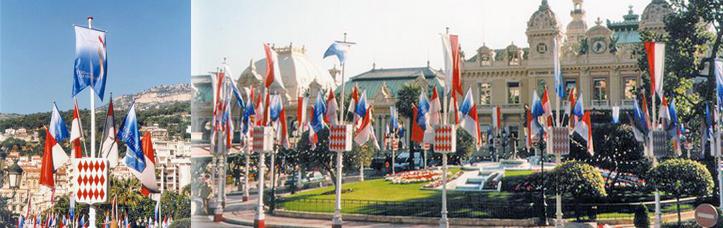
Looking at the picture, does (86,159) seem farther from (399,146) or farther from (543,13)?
(399,146)

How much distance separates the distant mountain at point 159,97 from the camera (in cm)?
2080

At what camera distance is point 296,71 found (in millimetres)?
17188

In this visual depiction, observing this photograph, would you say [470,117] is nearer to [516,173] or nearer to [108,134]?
[516,173]

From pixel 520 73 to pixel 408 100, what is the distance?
3564 mm

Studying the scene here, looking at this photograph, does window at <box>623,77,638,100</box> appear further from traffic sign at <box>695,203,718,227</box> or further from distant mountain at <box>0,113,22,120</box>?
distant mountain at <box>0,113,22,120</box>

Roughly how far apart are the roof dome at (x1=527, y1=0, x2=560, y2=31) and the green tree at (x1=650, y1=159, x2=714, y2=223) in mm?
4195

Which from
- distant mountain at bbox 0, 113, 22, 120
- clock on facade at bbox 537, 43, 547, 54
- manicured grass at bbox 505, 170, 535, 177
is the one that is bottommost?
manicured grass at bbox 505, 170, 535, 177

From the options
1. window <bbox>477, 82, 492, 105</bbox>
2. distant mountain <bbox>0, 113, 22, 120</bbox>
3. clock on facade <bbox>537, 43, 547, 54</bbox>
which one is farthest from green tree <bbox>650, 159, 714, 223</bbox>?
distant mountain <bbox>0, 113, 22, 120</bbox>

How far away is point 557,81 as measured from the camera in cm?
1475

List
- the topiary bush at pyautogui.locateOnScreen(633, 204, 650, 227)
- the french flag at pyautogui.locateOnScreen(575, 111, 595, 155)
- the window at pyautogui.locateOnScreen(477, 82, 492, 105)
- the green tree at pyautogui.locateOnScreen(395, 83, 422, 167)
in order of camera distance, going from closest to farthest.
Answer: the topiary bush at pyautogui.locateOnScreen(633, 204, 650, 227) < the french flag at pyautogui.locateOnScreen(575, 111, 595, 155) < the green tree at pyautogui.locateOnScreen(395, 83, 422, 167) < the window at pyautogui.locateOnScreen(477, 82, 492, 105)

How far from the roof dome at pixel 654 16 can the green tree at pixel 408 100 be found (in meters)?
4.83

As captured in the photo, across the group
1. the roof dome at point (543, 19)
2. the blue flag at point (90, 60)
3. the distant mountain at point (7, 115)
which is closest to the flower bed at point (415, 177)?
the roof dome at point (543, 19)

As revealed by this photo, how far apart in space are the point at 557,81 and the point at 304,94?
5219 mm

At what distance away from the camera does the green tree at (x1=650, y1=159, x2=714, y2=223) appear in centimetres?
1404
